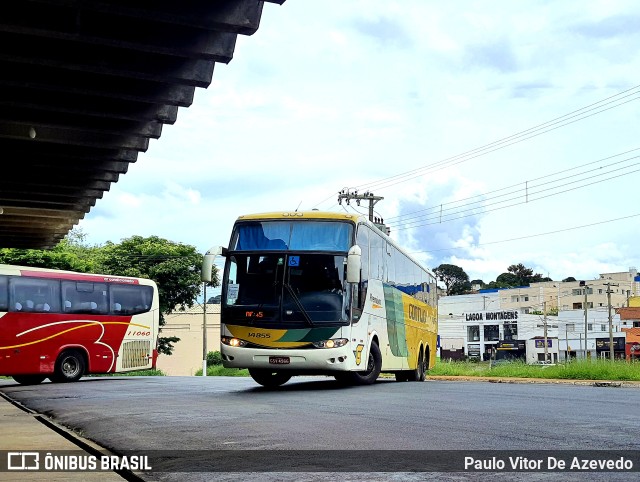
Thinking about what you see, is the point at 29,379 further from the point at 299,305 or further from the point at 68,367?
the point at 299,305

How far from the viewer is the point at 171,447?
741 cm

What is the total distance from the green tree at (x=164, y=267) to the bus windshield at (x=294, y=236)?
35.7 m

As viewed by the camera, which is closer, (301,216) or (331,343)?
(331,343)

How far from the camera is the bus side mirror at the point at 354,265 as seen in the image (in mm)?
15531

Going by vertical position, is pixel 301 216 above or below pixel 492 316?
above

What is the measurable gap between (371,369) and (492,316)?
257 ft

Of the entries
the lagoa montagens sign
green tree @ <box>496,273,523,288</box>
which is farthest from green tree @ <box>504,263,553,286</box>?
the lagoa montagens sign

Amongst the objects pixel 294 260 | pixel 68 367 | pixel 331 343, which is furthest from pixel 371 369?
pixel 68 367

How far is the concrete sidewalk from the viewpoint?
5.78 m

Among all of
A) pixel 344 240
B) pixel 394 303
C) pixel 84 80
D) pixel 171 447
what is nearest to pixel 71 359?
pixel 394 303

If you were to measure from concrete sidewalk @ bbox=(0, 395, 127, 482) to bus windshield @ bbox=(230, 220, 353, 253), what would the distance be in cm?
541

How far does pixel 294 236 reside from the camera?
16.3 metres

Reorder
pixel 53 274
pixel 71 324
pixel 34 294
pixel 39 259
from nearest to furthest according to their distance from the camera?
1. pixel 34 294
2. pixel 53 274
3. pixel 71 324
4. pixel 39 259

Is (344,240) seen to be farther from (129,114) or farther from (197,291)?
(197,291)
